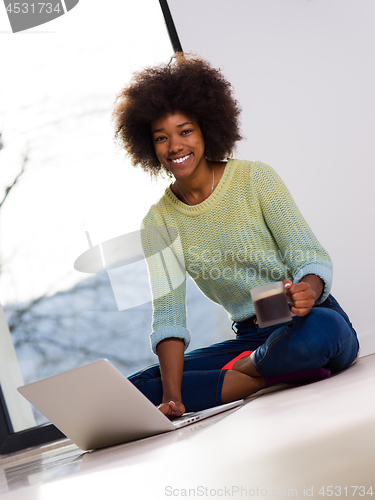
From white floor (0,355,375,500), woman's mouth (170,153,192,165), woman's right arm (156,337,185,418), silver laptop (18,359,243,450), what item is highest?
woman's mouth (170,153,192,165)

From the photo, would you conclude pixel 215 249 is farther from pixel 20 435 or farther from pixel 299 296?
pixel 20 435

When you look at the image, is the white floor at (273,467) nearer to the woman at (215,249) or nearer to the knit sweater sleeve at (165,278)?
the woman at (215,249)

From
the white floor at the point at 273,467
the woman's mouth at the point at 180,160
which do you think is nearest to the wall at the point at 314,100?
the woman's mouth at the point at 180,160

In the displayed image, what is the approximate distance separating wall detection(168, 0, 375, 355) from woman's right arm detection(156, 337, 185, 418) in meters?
1.34

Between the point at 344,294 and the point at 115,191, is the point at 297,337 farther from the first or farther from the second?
the point at 115,191

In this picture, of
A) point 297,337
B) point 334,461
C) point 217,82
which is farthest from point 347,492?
point 217,82

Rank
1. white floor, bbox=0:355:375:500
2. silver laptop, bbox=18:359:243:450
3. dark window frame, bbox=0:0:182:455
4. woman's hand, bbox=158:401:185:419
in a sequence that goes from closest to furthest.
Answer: white floor, bbox=0:355:375:500 < silver laptop, bbox=18:359:243:450 < woman's hand, bbox=158:401:185:419 < dark window frame, bbox=0:0:182:455

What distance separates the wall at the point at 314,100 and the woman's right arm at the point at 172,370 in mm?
1336

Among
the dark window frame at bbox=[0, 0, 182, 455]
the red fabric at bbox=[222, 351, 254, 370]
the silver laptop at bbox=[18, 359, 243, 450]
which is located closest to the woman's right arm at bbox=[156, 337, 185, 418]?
the red fabric at bbox=[222, 351, 254, 370]

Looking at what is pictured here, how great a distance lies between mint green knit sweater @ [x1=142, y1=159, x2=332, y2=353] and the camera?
1.45 m

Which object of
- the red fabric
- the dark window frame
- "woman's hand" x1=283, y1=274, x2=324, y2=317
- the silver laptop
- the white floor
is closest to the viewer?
the white floor

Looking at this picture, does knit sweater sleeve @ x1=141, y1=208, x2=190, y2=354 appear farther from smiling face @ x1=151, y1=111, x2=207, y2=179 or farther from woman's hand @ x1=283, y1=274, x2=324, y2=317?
woman's hand @ x1=283, y1=274, x2=324, y2=317

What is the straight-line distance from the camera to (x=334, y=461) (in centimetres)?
34

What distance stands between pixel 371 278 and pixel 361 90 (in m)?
1.09
